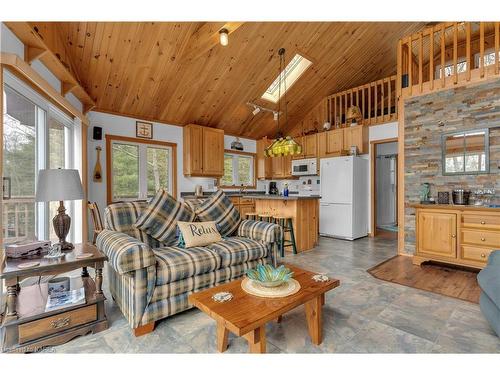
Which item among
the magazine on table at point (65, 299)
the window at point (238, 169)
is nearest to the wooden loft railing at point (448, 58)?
the window at point (238, 169)

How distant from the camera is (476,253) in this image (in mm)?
2914

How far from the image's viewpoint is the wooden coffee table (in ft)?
4.06

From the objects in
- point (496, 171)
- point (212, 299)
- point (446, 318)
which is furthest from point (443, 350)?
point (496, 171)

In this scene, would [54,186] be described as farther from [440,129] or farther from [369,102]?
[369,102]

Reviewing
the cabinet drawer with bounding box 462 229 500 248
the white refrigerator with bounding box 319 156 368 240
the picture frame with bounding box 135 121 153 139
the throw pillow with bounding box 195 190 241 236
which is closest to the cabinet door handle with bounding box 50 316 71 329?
the throw pillow with bounding box 195 190 241 236

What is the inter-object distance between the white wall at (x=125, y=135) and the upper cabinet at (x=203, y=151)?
163 mm

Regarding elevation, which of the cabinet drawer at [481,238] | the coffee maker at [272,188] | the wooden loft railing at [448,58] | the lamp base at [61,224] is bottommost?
the cabinet drawer at [481,238]

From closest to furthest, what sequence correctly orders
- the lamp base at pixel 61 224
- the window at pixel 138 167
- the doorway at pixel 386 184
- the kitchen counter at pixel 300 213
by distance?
the lamp base at pixel 61 224 → the kitchen counter at pixel 300 213 → the window at pixel 138 167 → the doorway at pixel 386 184

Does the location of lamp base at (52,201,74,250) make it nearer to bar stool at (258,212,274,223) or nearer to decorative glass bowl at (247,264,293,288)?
decorative glass bowl at (247,264,293,288)

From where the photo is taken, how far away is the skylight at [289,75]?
5.02 metres

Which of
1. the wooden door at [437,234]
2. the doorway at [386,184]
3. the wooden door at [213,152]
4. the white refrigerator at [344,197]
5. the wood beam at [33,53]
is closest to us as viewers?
the wood beam at [33,53]

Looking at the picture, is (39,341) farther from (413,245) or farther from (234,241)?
(413,245)

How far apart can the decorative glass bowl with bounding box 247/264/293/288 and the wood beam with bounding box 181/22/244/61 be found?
3.01 meters

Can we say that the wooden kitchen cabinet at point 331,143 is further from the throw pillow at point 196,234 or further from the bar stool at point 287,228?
the throw pillow at point 196,234
